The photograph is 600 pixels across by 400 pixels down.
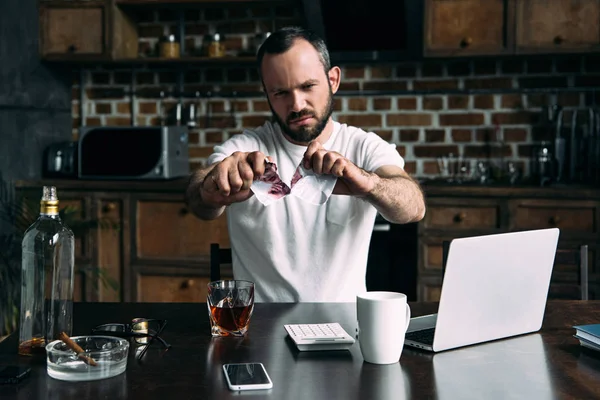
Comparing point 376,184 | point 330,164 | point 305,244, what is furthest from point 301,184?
point 305,244

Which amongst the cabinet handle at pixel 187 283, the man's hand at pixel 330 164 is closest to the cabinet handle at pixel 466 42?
the cabinet handle at pixel 187 283

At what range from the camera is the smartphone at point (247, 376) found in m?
1.05

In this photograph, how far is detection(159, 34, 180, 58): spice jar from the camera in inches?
149

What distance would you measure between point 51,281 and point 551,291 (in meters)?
1.30

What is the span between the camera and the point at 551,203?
3.11 m

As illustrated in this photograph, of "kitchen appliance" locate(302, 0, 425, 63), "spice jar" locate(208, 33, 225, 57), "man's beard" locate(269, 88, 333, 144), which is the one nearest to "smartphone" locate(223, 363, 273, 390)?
"man's beard" locate(269, 88, 333, 144)

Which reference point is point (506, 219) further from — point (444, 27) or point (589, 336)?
point (589, 336)

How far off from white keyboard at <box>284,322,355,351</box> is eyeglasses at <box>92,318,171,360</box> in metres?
0.22

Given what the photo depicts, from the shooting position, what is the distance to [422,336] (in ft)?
4.27

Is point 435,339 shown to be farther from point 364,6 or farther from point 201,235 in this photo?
point 364,6

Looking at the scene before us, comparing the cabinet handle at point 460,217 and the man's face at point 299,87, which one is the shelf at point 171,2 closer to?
the cabinet handle at point 460,217

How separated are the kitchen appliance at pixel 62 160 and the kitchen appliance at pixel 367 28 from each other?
4.41 ft

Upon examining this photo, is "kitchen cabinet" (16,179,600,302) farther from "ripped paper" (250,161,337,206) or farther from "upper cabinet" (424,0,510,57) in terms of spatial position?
"ripped paper" (250,161,337,206)

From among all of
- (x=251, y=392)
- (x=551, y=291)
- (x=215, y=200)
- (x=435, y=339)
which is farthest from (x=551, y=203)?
(x=251, y=392)
